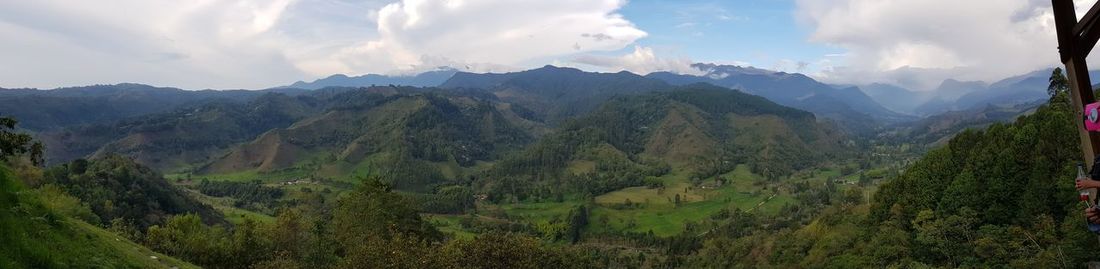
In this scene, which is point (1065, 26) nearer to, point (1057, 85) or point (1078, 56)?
point (1078, 56)

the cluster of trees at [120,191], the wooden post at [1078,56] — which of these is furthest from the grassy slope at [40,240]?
the cluster of trees at [120,191]

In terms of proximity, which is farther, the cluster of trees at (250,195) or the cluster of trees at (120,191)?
the cluster of trees at (250,195)

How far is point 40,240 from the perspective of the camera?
1677cm

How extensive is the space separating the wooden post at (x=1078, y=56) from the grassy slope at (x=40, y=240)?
67.6ft

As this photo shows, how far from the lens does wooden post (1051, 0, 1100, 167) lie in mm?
5242

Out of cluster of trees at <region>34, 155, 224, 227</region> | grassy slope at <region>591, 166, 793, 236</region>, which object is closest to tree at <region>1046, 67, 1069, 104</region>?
grassy slope at <region>591, 166, 793, 236</region>

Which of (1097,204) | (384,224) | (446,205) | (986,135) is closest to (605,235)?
(446,205)

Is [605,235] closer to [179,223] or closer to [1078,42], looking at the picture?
[179,223]

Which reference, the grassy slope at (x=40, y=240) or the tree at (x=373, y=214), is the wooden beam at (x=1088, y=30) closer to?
the grassy slope at (x=40, y=240)

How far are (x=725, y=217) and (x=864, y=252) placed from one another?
95.7m

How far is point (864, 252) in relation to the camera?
228 ft

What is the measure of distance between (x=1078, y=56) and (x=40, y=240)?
2393cm

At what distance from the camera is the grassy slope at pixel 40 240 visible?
1505cm

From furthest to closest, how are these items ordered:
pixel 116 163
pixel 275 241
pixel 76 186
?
pixel 116 163 → pixel 76 186 → pixel 275 241
